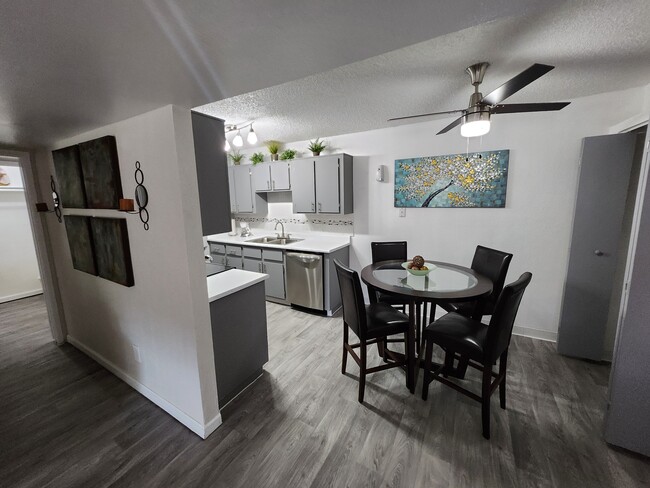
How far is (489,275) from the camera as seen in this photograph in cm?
238

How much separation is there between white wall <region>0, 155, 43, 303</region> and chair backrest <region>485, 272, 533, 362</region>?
6161mm

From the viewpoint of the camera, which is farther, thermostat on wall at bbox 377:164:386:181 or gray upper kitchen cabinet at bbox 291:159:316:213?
gray upper kitchen cabinet at bbox 291:159:316:213

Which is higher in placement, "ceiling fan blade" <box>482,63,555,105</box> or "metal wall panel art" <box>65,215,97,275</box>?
"ceiling fan blade" <box>482,63,555,105</box>

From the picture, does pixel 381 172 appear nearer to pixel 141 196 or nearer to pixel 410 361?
pixel 410 361

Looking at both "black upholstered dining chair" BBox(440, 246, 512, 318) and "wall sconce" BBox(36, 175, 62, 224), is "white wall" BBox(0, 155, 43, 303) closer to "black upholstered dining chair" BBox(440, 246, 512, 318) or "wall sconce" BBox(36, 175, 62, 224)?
"wall sconce" BBox(36, 175, 62, 224)

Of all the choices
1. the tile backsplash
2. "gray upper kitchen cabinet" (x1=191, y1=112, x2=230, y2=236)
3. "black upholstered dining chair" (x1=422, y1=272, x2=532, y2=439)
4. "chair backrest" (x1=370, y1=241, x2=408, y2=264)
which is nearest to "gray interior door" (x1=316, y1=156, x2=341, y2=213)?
A: the tile backsplash

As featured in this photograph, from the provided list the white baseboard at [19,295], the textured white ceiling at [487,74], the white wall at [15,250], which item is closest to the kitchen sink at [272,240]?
the textured white ceiling at [487,74]

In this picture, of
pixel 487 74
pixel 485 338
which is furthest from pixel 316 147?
pixel 485 338

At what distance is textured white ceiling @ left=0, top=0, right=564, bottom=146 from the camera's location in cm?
75

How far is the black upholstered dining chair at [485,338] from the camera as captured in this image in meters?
1.58

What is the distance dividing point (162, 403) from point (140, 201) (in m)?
1.48

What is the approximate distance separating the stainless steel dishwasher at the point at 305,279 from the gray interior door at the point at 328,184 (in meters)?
0.72

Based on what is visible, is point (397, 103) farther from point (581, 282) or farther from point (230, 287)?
point (581, 282)

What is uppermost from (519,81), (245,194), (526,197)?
(519,81)
